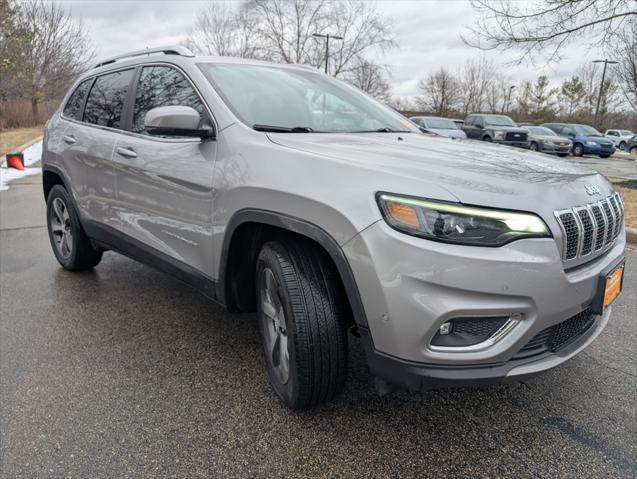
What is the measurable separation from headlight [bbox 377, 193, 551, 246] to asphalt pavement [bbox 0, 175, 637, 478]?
977 mm

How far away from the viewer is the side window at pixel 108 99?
3637 mm

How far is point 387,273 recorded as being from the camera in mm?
1816

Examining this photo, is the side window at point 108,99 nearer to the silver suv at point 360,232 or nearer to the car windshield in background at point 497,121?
the silver suv at point 360,232

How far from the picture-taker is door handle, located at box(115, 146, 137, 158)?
324 cm

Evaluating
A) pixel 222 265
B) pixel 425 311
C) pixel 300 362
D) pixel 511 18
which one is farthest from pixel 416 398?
pixel 511 18

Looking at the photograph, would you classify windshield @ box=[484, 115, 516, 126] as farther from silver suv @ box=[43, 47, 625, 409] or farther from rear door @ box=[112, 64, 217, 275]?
rear door @ box=[112, 64, 217, 275]

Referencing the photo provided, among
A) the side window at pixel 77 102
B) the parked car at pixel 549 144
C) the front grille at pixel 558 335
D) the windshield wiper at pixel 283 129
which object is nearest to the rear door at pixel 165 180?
the windshield wiper at pixel 283 129

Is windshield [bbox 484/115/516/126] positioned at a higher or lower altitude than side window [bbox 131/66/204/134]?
higher

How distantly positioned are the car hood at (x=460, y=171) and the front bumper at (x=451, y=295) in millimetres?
178

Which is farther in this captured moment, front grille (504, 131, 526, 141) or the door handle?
front grille (504, 131, 526, 141)

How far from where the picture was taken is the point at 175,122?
99.1 inches

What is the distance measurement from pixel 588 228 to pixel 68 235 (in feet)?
13.6

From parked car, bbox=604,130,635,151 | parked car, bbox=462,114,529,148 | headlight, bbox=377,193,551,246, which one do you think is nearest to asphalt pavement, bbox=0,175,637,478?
headlight, bbox=377,193,551,246

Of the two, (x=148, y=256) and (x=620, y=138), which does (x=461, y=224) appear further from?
(x=620, y=138)
